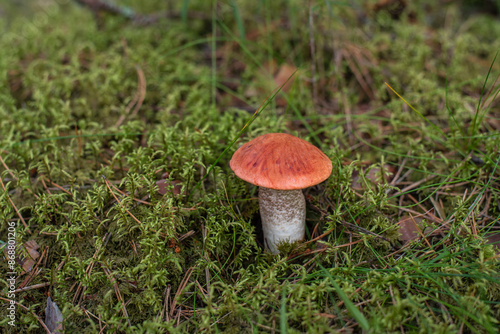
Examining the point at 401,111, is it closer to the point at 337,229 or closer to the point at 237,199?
the point at 337,229

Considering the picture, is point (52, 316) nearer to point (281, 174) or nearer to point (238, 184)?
point (238, 184)

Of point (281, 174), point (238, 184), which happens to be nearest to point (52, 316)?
point (238, 184)

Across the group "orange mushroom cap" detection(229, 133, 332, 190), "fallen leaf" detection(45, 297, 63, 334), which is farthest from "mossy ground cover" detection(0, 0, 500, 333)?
"orange mushroom cap" detection(229, 133, 332, 190)

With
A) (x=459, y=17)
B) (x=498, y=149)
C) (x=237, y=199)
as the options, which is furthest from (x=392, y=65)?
(x=237, y=199)

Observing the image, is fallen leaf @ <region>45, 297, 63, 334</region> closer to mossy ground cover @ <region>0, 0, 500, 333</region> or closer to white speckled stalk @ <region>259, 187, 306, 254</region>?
mossy ground cover @ <region>0, 0, 500, 333</region>

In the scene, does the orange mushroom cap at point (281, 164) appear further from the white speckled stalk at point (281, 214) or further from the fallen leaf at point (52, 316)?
the fallen leaf at point (52, 316)

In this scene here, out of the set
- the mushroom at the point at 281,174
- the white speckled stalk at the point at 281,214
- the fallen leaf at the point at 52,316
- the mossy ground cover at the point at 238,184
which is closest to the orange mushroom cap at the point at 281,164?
the mushroom at the point at 281,174
